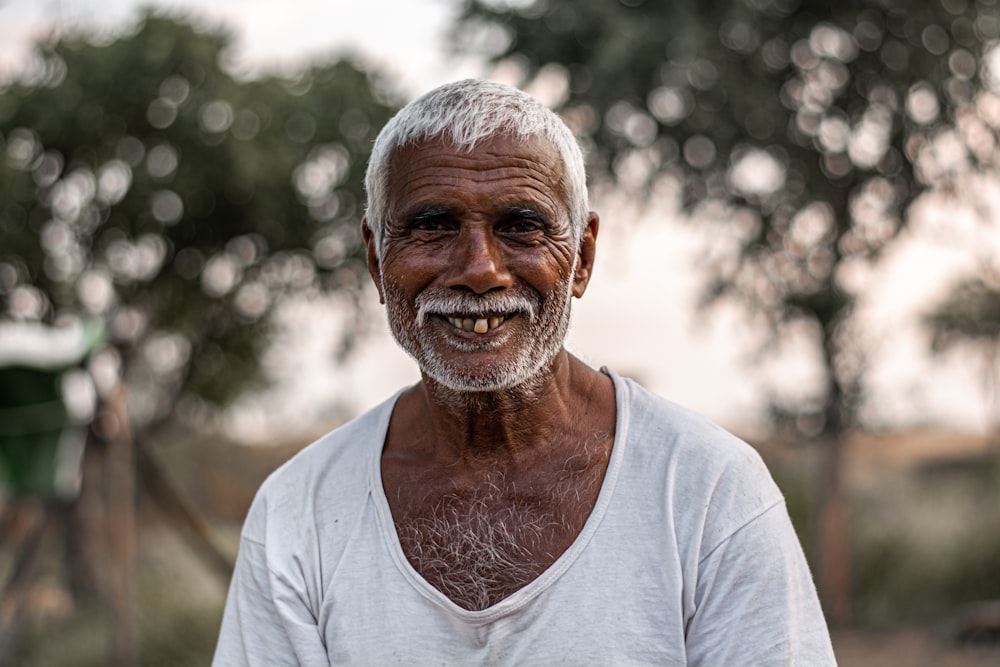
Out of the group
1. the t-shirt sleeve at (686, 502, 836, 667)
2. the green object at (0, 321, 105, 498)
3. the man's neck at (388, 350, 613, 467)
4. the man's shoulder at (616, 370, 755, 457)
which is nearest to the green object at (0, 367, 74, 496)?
the green object at (0, 321, 105, 498)

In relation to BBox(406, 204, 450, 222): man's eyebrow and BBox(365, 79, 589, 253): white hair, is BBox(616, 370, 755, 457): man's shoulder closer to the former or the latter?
BBox(365, 79, 589, 253): white hair

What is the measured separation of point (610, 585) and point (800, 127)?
958 centimetres

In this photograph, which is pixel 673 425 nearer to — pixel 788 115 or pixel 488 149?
pixel 488 149

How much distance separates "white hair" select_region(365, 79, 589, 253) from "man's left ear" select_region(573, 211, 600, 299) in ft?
0.26

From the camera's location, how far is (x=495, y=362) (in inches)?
93.5

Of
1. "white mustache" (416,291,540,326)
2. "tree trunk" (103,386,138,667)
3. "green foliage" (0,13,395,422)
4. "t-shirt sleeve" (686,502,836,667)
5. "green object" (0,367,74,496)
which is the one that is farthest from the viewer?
"green foliage" (0,13,395,422)

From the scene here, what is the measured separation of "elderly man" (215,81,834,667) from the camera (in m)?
2.23

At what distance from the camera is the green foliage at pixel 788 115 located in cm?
1059

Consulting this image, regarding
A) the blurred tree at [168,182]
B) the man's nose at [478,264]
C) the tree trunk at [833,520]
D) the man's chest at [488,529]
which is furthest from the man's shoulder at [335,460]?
the tree trunk at [833,520]

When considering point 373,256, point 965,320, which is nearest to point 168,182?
point 373,256

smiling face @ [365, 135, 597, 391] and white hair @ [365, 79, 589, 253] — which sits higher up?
white hair @ [365, 79, 589, 253]

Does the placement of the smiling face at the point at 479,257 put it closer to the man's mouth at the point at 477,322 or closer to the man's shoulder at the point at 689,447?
the man's mouth at the point at 477,322

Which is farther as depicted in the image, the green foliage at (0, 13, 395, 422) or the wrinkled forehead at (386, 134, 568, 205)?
the green foliage at (0, 13, 395, 422)

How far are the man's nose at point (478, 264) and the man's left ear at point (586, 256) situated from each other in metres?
0.27
